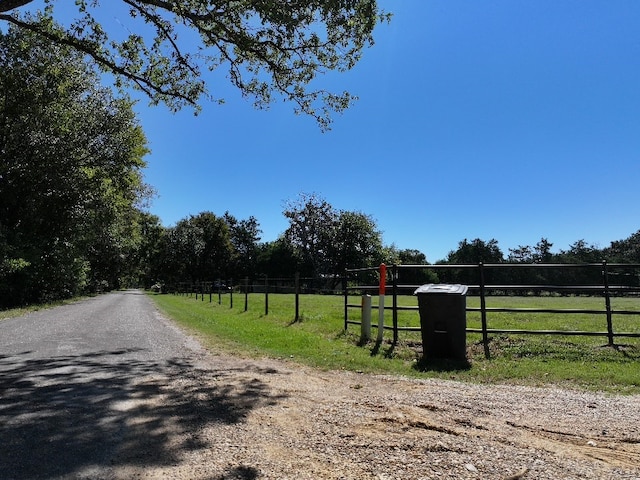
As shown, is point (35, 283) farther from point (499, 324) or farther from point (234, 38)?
point (499, 324)

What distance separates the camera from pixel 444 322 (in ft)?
26.3

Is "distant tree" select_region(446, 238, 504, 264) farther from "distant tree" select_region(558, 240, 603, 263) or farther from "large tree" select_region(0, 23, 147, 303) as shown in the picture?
"large tree" select_region(0, 23, 147, 303)

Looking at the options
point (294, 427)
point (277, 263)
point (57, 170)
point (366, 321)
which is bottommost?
point (294, 427)

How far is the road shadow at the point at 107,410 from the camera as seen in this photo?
11.6ft

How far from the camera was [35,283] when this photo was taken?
28203 millimetres

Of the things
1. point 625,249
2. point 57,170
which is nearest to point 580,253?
point 625,249

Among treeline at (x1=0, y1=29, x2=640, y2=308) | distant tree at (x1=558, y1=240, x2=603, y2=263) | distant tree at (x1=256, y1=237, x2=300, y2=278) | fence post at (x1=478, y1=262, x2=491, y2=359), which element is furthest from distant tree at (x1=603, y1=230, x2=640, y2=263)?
fence post at (x1=478, y1=262, x2=491, y2=359)

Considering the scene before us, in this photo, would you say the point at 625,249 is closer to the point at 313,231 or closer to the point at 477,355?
the point at 313,231

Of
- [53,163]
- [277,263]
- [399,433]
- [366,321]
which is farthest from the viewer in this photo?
[277,263]

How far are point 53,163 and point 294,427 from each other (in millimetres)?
23519

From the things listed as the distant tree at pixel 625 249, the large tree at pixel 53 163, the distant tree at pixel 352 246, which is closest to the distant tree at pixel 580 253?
the distant tree at pixel 625 249

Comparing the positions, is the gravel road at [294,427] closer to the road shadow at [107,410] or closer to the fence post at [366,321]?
the road shadow at [107,410]

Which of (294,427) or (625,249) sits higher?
(625,249)

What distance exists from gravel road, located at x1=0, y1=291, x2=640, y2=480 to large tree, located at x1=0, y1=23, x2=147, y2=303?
13899mm
